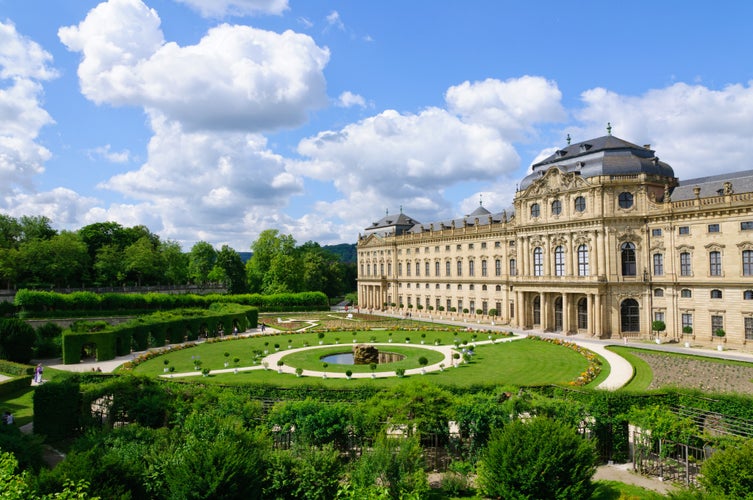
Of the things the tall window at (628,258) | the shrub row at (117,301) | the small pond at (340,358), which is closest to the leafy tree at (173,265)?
the shrub row at (117,301)

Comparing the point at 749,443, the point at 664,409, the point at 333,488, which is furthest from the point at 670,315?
the point at 333,488

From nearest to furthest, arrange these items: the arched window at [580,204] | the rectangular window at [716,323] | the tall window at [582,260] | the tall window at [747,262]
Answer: the tall window at [747,262], the rectangular window at [716,323], the arched window at [580,204], the tall window at [582,260]

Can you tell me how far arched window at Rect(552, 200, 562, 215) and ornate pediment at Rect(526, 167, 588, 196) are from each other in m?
1.14

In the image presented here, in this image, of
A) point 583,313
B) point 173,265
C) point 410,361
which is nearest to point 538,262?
point 583,313

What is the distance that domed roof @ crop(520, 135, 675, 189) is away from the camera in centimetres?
5244

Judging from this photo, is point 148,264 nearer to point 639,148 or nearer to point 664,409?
point 639,148

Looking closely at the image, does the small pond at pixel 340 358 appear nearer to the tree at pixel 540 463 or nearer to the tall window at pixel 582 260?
the tree at pixel 540 463

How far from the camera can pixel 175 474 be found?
14.6 metres

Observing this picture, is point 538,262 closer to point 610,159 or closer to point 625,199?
point 625,199

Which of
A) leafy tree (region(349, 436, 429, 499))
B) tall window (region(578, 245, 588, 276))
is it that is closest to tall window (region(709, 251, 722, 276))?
tall window (region(578, 245, 588, 276))

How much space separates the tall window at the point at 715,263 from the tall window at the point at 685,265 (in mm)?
1773

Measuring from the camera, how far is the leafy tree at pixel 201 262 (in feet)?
365

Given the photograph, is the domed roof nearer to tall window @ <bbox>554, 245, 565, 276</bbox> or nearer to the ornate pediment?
the ornate pediment

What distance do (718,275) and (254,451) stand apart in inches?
1870
